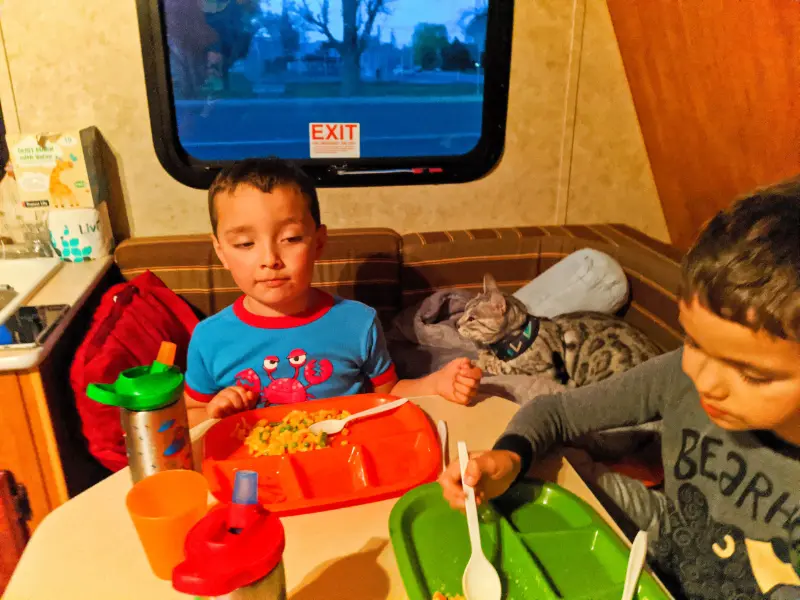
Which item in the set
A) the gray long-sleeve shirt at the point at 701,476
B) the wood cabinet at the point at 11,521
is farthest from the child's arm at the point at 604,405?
the wood cabinet at the point at 11,521

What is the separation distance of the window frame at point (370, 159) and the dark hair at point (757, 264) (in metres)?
1.72

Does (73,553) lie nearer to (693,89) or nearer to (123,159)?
(123,159)

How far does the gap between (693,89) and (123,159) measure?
195 cm

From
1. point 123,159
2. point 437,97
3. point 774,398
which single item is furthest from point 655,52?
point 123,159

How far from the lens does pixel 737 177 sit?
1824 millimetres

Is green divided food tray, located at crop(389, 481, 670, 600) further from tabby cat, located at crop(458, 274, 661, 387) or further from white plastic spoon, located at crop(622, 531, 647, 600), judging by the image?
tabby cat, located at crop(458, 274, 661, 387)

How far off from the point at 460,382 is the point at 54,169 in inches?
64.4

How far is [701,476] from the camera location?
99cm

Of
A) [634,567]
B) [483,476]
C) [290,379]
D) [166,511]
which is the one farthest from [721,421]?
[290,379]

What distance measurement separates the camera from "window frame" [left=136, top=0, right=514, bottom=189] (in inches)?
80.9

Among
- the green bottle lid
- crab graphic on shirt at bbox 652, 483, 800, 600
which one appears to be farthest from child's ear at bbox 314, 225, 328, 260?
crab graphic on shirt at bbox 652, 483, 800, 600

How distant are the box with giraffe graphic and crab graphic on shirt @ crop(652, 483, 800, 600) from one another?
1.98 metres

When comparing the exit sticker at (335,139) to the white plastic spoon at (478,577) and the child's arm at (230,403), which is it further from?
the white plastic spoon at (478,577)

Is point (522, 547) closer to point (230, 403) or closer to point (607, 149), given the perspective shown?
point (230, 403)
